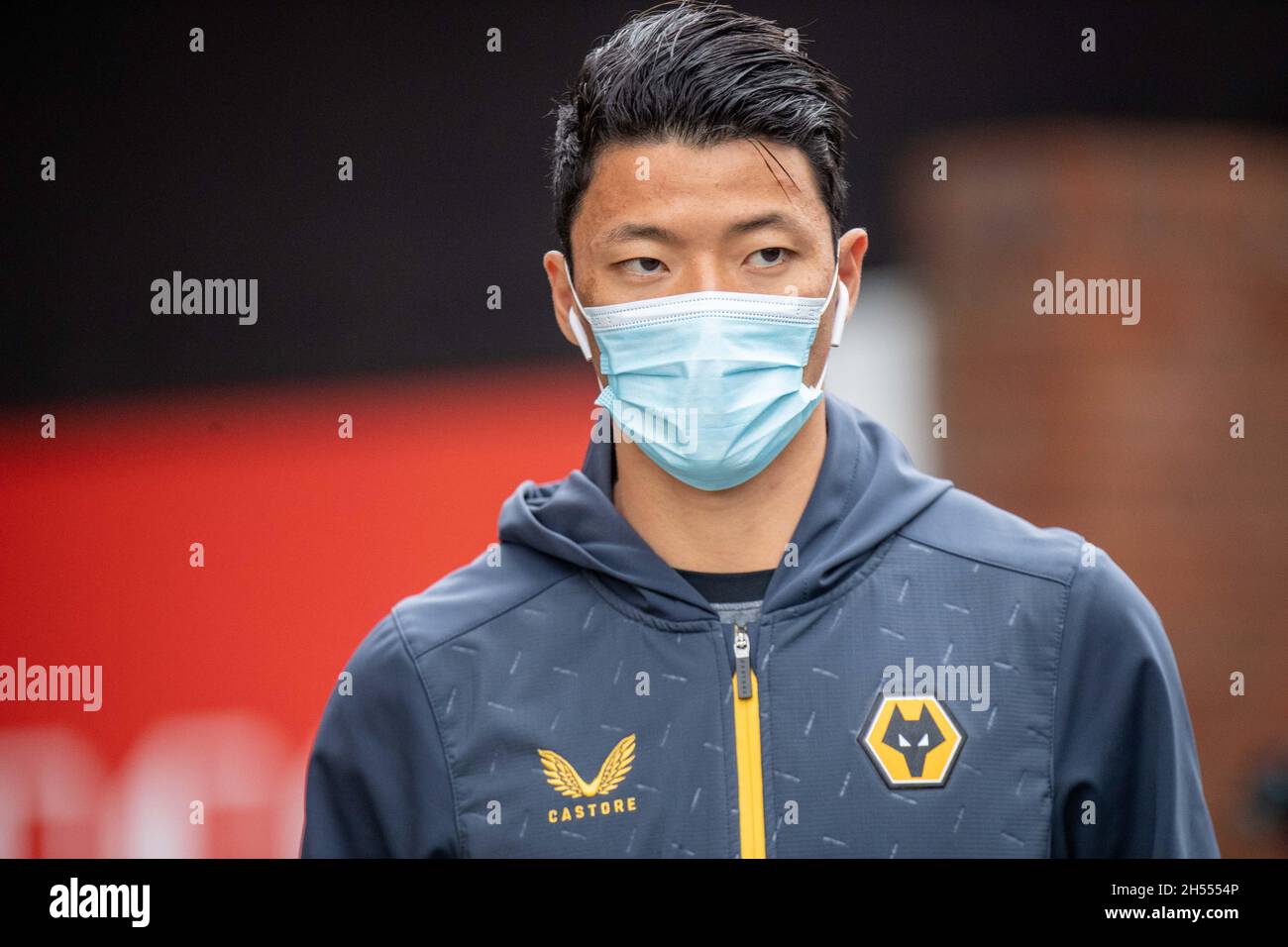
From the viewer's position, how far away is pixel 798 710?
182cm

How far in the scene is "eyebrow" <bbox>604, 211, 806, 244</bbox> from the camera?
1887 mm

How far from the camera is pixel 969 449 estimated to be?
156 inches

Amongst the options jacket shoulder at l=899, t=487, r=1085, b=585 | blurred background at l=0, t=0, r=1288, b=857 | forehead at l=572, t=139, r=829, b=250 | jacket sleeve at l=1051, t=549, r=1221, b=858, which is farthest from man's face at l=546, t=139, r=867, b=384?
blurred background at l=0, t=0, r=1288, b=857

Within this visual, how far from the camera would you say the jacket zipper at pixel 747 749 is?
1775 millimetres

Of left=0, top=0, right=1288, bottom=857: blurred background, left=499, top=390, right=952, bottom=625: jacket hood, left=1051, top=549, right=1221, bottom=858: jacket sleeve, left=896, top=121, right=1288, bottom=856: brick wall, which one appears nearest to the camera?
left=1051, top=549, right=1221, bottom=858: jacket sleeve

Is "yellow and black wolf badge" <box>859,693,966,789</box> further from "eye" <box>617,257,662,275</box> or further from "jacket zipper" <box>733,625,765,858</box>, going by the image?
"eye" <box>617,257,662,275</box>

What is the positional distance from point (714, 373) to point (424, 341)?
76.1 inches

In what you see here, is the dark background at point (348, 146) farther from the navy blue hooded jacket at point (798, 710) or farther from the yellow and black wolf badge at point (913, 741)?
the yellow and black wolf badge at point (913, 741)

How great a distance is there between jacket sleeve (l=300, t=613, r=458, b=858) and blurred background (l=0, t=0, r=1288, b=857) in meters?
1.58

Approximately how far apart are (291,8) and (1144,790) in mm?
3045

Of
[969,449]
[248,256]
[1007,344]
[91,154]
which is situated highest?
[91,154]

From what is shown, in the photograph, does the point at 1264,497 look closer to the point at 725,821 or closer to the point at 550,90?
the point at 550,90

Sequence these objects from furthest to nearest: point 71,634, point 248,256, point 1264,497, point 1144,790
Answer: point 1264,497
point 248,256
point 71,634
point 1144,790

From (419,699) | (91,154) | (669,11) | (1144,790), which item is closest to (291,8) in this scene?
(91,154)
